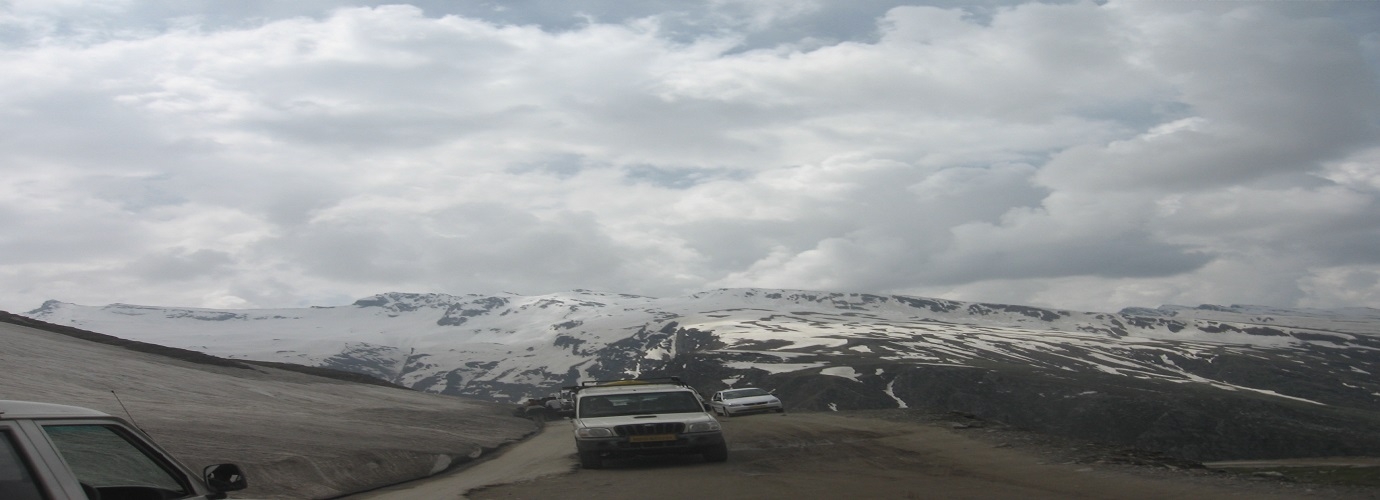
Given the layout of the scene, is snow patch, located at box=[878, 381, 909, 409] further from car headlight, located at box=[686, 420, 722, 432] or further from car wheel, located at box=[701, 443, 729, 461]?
car headlight, located at box=[686, 420, 722, 432]

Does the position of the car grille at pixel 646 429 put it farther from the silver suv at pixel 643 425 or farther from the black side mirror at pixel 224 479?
the black side mirror at pixel 224 479

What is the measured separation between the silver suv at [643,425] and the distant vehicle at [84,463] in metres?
12.2

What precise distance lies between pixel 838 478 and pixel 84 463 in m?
13.1

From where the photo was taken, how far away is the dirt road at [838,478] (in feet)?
47.6

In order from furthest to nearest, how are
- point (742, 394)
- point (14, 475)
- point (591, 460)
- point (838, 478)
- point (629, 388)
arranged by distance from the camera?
point (742, 394) → point (629, 388) → point (591, 460) → point (838, 478) → point (14, 475)

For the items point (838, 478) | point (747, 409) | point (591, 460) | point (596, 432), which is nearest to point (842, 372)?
point (747, 409)

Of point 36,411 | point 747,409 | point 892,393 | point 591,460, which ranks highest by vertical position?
point 36,411

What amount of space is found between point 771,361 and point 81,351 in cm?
12312

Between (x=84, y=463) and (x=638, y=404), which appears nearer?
(x=84, y=463)

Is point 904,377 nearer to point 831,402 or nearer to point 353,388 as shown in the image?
point 831,402

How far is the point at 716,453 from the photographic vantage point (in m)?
19.4

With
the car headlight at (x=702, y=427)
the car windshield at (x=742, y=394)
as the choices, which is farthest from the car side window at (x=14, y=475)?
the car windshield at (x=742, y=394)

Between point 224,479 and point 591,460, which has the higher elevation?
point 224,479

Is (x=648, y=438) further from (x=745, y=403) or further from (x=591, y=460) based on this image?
(x=745, y=403)
